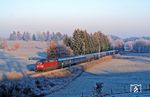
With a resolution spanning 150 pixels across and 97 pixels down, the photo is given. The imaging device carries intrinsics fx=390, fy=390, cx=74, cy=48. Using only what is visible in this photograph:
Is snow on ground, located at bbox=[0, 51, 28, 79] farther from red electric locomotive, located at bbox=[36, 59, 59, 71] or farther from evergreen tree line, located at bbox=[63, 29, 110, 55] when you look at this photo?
evergreen tree line, located at bbox=[63, 29, 110, 55]

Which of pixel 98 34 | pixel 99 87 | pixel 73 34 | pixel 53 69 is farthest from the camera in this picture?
pixel 98 34

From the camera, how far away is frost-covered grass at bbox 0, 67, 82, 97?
31.8 m

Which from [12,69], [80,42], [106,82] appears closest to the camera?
[106,82]

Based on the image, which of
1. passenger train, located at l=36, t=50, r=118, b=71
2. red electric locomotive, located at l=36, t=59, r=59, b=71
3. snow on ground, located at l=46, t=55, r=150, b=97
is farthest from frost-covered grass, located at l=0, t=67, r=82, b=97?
passenger train, located at l=36, t=50, r=118, b=71

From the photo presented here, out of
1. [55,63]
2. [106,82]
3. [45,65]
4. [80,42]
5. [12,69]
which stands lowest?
[106,82]

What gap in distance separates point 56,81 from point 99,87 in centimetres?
2188

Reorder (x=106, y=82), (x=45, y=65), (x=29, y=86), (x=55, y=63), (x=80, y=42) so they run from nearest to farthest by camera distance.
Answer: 1. (x=29, y=86)
2. (x=106, y=82)
3. (x=45, y=65)
4. (x=55, y=63)
5. (x=80, y=42)

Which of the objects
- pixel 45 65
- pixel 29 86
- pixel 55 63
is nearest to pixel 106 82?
pixel 45 65

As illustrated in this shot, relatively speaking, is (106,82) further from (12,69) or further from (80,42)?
(80,42)

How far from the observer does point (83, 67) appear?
73188mm

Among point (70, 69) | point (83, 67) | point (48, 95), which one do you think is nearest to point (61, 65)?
point (70, 69)

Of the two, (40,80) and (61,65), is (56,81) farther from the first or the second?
(61,65)

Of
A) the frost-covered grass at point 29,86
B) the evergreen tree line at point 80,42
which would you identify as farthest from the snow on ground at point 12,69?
the evergreen tree line at point 80,42

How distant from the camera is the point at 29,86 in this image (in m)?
37.8
